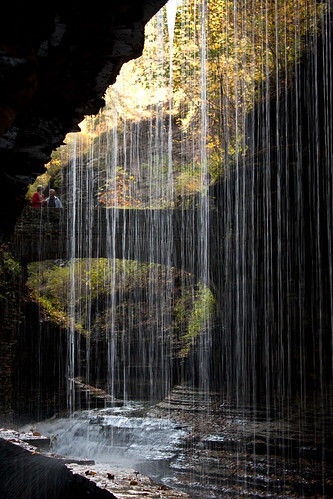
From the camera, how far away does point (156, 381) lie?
16.2 m

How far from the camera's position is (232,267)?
13.3 metres

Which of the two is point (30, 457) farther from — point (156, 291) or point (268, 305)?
point (156, 291)

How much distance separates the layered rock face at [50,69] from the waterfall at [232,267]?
5.40 meters

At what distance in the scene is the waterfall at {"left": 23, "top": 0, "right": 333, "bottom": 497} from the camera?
9562mm

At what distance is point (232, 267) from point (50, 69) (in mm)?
10195

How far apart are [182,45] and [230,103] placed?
319 cm

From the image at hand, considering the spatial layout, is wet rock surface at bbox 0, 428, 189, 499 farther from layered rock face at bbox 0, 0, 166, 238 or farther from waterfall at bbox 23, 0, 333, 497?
layered rock face at bbox 0, 0, 166, 238

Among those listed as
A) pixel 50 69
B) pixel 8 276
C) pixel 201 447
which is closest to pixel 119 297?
pixel 8 276

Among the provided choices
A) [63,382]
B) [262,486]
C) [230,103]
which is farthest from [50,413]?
[230,103]

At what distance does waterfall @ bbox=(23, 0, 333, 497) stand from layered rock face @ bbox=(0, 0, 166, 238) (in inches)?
212

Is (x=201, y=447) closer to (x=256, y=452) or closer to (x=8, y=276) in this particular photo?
(x=256, y=452)

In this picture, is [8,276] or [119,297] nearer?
[8,276]

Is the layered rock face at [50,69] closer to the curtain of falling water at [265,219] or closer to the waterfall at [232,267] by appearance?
the waterfall at [232,267]

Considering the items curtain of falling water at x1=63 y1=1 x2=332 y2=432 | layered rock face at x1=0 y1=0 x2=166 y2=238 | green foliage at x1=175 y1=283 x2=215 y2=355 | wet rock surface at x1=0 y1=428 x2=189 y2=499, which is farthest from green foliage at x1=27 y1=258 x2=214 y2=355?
layered rock face at x1=0 y1=0 x2=166 y2=238
